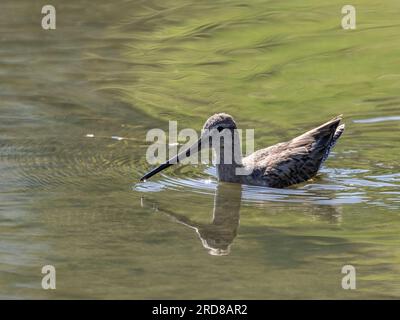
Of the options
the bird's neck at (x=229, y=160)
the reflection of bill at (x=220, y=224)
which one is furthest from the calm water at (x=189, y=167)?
the bird's neck at (x=229, y=160)

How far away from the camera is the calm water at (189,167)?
8.60 m

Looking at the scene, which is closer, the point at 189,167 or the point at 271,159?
the point at 271,159

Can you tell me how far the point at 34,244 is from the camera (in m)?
9.23

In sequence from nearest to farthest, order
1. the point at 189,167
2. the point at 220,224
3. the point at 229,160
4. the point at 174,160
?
the point at 220,224 < the point at 174,160 < the point at 229,160 < the point at 189,167

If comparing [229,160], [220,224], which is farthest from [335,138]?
[220,224]

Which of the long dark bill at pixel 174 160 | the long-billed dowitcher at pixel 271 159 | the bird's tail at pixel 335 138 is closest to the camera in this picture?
the long dark bill at pixel 174 160

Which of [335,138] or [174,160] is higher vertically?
[335,138]

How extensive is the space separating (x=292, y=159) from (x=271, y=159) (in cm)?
24

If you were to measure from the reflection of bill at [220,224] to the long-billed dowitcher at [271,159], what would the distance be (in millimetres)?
401

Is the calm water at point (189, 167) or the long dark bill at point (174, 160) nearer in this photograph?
the calm water at point (189, 167)

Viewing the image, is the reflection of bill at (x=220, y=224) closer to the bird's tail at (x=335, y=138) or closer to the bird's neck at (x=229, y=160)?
the bird's neck at (x=229, y=160)

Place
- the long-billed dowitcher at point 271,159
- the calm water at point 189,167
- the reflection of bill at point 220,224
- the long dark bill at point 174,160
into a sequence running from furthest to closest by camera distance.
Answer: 1. the long-billed dowitcher at point 271,159
2. the long dark bill at point 174,160
3. the reflection of bill at point 220,224
4. the calm water at point 189,167

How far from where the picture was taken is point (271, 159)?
11.5 metres

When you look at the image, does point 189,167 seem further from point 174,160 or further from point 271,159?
point 271,159
